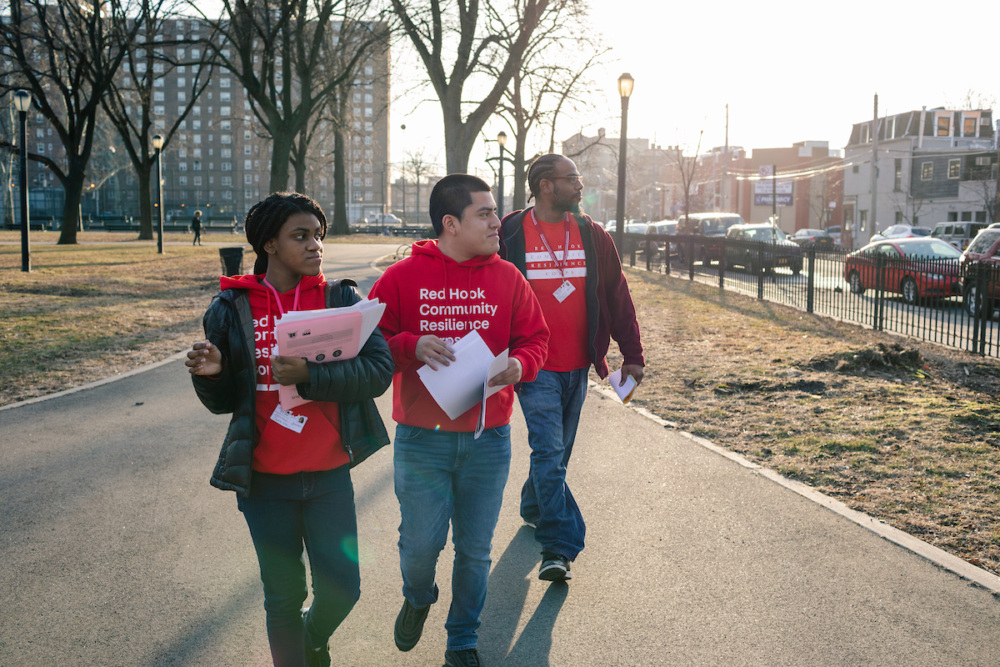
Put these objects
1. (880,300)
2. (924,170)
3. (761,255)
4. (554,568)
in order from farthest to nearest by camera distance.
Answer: (924,170), (761,255), (880,300), (554,568)

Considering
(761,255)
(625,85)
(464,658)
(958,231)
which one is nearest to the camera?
(464,658)

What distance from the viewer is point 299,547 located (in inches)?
111

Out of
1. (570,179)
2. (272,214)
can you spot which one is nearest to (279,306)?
(272,214)

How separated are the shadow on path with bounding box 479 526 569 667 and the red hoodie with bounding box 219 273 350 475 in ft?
3.62

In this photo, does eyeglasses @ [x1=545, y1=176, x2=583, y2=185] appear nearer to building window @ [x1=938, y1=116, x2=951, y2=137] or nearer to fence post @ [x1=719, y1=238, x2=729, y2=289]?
fence post @ [x1=719, y1=238, x2=729, y2=289]

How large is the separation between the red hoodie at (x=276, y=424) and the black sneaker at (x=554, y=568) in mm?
1458

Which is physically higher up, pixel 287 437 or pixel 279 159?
pixel 279 159

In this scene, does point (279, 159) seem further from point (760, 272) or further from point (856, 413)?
point (856, 413)

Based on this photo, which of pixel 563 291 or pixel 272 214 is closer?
pixel 272 214

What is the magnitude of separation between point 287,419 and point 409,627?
3.24ft

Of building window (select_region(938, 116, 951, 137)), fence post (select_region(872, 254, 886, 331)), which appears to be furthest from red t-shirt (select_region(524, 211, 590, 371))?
building window (select_region(938, 116, 951, 137))

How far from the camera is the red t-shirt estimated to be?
4.14 metres

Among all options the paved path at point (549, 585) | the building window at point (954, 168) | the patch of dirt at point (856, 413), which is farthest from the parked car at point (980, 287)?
the building window at point (954, 168)

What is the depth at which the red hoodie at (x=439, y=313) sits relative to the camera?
3.09 m
